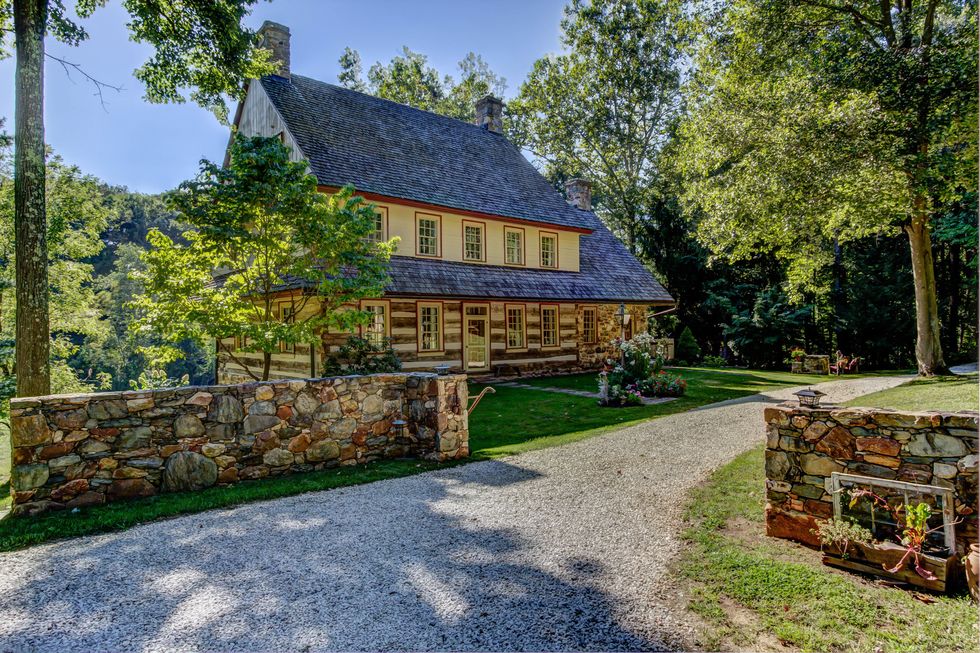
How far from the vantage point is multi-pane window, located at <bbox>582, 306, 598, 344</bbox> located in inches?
748

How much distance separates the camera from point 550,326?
18.2m

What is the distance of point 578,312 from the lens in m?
18.7

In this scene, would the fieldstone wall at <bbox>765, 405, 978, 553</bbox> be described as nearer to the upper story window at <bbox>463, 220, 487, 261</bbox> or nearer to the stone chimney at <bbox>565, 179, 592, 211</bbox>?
the upper story window at <bbox>463, 220, 487, 261</bbox>

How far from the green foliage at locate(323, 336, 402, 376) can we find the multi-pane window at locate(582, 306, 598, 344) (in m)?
8.53

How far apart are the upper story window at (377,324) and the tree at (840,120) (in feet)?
34.5

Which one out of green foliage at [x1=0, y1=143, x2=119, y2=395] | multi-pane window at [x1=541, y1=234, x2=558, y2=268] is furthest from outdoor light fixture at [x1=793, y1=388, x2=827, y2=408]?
green foliage at [x1=0, y1=143, x2=119, y2=395]

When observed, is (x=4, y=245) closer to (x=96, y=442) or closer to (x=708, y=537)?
(x=96, y=442)

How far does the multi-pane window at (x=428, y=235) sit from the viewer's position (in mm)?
15330

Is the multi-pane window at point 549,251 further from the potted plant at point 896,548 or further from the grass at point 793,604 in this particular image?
the potted plant at point 896,548

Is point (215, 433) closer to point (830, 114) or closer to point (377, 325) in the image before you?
point (377, 325)

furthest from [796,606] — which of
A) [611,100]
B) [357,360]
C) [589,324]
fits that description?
[611,100]

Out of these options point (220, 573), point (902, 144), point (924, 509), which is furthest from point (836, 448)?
point (902, 144)

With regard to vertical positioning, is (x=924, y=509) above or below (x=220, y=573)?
above

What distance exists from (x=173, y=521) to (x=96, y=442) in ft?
4.29
